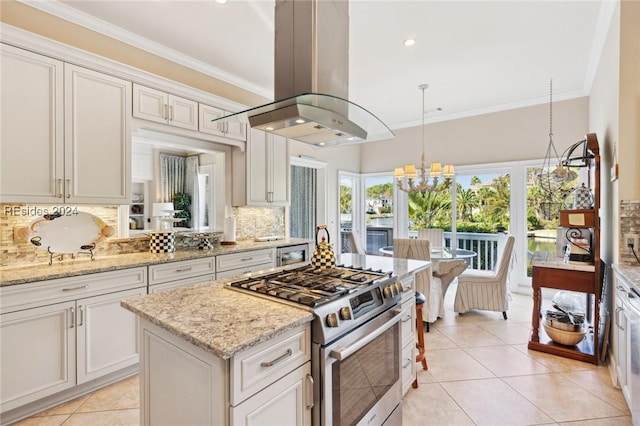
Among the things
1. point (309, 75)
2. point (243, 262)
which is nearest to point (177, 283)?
point (243, 262)

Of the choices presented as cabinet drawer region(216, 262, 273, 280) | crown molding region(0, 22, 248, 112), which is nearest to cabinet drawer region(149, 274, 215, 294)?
cabinet drawer region(216, 262, 273, 280)

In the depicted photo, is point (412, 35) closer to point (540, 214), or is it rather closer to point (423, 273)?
point (423, 273)

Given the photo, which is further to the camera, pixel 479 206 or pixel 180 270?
pixel 479 206

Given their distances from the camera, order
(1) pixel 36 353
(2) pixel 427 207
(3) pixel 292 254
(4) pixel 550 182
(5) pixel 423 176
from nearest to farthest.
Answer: (1) pixel 36 353 < (3) pixel 292 254 < (5) pixel 423 176 < (4) pixel 550 182 < (2) pixel 427 207

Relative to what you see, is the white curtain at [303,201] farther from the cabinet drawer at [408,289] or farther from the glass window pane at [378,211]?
the cabinet drawer at [408,289]

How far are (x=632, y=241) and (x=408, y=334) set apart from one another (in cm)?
182

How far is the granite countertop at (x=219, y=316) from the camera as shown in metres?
1.14

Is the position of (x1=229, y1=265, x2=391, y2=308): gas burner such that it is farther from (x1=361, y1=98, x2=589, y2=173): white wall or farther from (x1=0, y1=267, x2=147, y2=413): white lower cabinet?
(x1=361, y1=98, x2=589, y2=173): white wall

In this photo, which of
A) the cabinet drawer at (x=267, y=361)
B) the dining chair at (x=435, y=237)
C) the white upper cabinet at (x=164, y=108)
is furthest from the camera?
the dining chair at (x=435, y=237)

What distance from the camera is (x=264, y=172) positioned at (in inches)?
161

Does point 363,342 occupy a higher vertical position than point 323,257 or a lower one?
lower

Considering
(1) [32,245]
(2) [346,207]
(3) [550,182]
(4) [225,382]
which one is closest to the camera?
(4) [225,382]

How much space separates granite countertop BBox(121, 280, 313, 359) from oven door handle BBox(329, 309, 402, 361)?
0.21 meters

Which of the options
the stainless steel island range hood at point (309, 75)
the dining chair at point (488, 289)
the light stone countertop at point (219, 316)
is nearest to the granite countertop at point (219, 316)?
the light stone countertop at point (219, 316)
